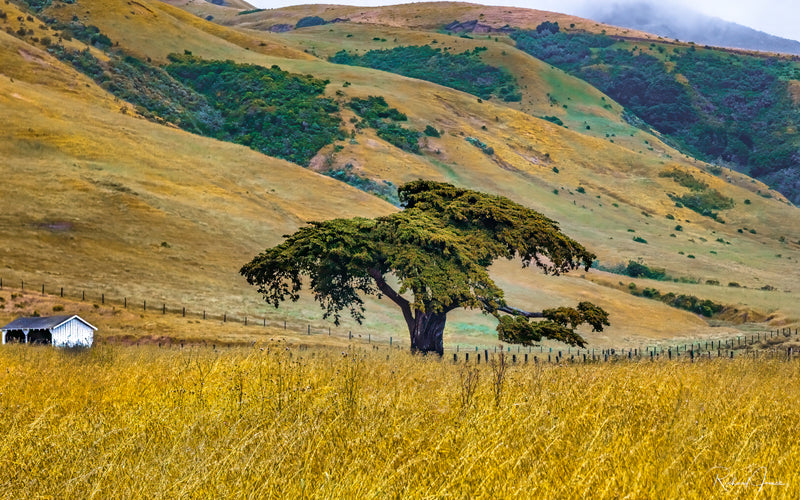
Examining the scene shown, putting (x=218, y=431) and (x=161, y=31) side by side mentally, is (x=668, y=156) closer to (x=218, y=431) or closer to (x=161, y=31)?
(x=161, y=31)

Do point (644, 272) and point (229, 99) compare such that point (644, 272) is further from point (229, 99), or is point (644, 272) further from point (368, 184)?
point (229, 99)

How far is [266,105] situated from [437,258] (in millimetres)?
114341

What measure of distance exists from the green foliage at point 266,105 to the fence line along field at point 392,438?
372 ft

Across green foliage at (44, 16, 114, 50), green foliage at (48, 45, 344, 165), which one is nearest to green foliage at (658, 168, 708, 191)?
green foliage at (48, 45, 344, 165)

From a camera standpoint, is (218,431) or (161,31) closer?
(218,431)

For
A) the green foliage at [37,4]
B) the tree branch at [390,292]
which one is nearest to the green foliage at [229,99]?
the green foliage at [37,4]

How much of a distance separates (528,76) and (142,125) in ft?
415

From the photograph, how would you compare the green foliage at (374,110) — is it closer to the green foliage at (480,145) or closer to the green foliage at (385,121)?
the green foliage at (385,121)

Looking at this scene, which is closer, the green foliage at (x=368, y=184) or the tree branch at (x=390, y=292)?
the tree branch at (x=390, y=292)

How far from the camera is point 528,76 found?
198 meters

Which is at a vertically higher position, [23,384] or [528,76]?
[528,76]

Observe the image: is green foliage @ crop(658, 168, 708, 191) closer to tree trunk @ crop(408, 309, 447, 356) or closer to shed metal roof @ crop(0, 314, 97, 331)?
tree trunk @ crop(408, 309, 447, 356)

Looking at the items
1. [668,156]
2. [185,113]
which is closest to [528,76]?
[668,156]

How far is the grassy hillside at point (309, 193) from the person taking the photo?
5919 centimetres
